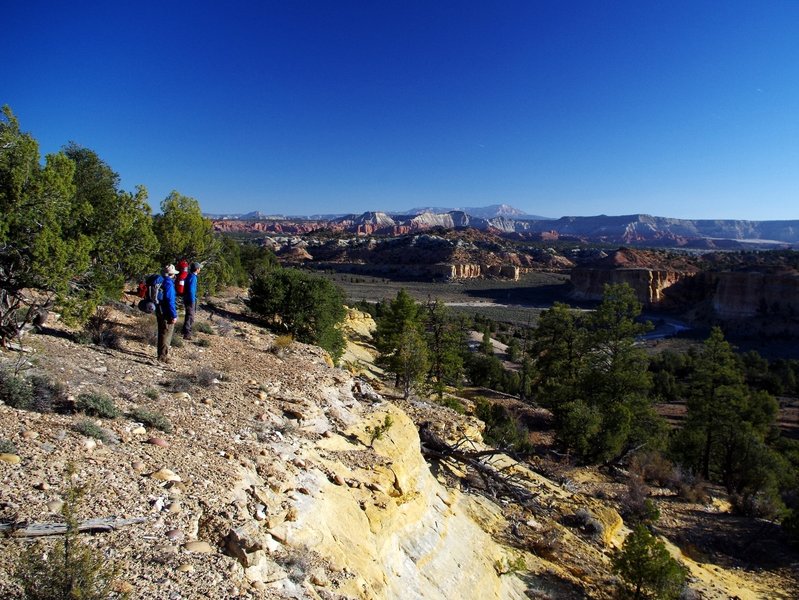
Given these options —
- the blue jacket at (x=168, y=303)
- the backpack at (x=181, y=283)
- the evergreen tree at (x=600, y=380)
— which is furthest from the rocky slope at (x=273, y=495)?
the evergreen tree at (x=600, y=380)

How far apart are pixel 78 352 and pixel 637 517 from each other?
1290 centimetres

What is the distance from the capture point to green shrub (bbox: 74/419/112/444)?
16.5ft

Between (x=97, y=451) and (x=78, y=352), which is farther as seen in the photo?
(x=78, y=352)

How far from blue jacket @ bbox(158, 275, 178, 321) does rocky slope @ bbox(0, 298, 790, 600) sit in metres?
0.94

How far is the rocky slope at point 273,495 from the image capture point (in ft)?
12.9

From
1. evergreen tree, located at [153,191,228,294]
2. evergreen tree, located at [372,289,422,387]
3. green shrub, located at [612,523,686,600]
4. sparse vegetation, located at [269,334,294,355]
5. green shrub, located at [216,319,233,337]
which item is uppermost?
evergreen tree, located at [153,191,228,294]

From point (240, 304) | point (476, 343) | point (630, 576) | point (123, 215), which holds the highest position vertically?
point (123, 215)

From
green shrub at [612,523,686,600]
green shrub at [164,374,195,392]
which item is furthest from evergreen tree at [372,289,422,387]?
Answer: green shrub at [612,523,686,600]

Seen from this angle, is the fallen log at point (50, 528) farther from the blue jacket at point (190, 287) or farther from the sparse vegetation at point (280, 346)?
the sparse vegetation at point (280, 346)

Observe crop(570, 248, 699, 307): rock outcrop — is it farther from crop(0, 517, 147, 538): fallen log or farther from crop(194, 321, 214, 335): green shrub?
crop(0, 517, 147, 538): fallen log

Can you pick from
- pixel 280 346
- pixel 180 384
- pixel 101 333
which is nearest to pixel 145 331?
pixel 101 333

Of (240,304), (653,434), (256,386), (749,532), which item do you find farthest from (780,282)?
(256,386)

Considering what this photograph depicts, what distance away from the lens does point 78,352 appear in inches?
309

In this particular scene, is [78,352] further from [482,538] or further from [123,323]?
[482,538]
